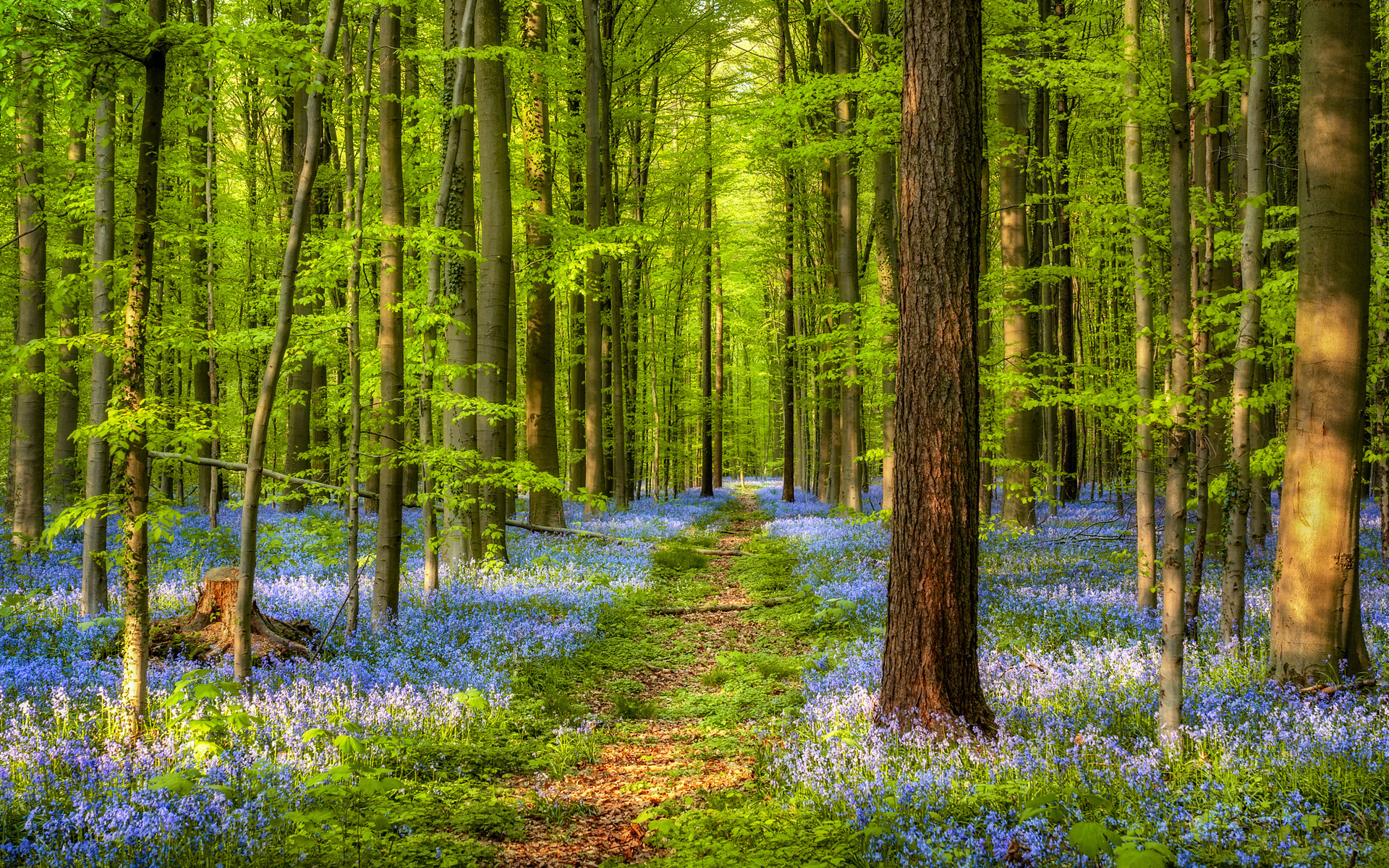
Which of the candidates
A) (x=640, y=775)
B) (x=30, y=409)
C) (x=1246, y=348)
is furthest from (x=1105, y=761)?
(x=30, y=409)

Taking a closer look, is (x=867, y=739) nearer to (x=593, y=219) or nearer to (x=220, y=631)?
(x=220, y=631)

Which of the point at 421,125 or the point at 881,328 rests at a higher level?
the point at 421,125

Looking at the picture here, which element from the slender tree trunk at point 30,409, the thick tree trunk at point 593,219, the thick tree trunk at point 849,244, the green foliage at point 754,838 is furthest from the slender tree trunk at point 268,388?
the thick tree trunk at point 849,244

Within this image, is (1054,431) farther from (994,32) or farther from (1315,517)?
(1315,517)

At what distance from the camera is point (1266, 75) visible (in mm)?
7543

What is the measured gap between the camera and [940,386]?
18.1 feet

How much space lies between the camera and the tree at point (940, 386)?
216 inches

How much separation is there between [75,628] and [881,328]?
10.8m

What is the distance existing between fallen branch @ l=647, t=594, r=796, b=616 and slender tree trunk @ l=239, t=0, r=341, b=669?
6157mm

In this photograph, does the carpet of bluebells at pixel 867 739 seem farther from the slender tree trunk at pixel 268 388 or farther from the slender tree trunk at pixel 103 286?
the slender tree trunk at pixel 103 286

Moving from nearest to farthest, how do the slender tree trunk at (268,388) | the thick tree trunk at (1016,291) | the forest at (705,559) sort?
the forest at (705,559), the slender tree trunk at (268,388), the thick tree trunk at (1016,291)

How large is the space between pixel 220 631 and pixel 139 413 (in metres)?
3.68

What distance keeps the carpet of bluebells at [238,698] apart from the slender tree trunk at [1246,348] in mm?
6691

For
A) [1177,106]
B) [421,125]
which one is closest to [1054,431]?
[1177,106]
